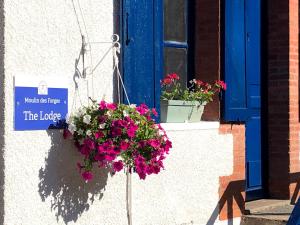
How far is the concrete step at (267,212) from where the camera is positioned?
6340mm

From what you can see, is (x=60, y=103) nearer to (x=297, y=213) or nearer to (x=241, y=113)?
(x=297, y=213)

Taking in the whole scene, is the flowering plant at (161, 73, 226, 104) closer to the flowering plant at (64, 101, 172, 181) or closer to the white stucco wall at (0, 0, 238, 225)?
the white stucco wall at (0, 0, 238, 225)

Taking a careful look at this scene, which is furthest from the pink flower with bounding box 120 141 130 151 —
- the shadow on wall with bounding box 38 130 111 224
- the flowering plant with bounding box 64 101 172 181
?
the shadow on wall with bounding box 38 130 111 224

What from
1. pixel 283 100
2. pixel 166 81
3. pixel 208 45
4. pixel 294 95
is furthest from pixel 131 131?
pixel 294 95

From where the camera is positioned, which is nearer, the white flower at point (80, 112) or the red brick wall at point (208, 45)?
the white flower at point (80, 112)

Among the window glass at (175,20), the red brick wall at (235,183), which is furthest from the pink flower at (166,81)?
the red brick wall at (235,183)

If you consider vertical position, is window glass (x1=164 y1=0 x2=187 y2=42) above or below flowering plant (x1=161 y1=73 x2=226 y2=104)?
above

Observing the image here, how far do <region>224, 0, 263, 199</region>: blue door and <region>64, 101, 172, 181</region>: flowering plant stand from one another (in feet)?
5.88

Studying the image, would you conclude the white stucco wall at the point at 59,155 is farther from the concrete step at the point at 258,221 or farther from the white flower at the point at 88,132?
the concrete step at the point at 258,221

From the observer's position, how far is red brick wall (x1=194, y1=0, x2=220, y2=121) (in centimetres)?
628

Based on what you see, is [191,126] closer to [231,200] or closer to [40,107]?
[231,200]

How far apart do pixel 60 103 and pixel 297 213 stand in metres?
1.82

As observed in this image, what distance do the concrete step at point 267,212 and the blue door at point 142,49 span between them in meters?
1.72

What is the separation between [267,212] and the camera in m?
6.68
